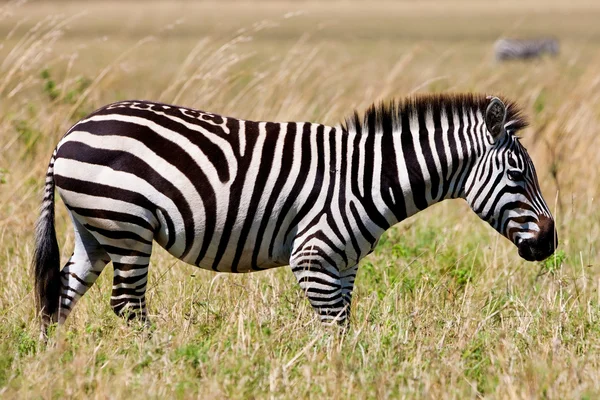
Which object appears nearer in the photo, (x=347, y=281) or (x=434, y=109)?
(x=434, y=109)

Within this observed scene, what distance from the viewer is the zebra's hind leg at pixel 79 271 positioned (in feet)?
17.5

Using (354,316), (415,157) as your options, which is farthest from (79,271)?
(415,157)

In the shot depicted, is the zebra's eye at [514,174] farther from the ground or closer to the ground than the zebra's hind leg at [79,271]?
farther from the ground

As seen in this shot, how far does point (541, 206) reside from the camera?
17.4 feet

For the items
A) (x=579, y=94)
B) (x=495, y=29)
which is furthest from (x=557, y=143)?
(x=495, y=29)

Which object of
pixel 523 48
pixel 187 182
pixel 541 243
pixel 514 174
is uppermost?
pixel 523 48

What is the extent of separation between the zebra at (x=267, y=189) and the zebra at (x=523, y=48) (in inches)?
1344

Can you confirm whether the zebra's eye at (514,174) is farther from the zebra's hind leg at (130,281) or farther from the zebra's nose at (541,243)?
the zebra's hind leg at (130,281)

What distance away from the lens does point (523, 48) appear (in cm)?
3975

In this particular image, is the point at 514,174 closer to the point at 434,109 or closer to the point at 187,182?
the point at 434,109

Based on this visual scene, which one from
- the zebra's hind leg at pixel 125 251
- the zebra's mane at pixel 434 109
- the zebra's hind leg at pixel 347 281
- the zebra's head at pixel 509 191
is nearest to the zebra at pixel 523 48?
the zebra's mane at pixel 434 109

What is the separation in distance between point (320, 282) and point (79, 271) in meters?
1.55

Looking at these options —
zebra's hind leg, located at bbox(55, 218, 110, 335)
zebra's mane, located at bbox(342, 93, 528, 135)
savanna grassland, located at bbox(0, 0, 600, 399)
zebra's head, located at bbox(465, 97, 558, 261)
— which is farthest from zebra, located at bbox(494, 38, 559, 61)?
zebra's hind leg, located at bbox(55, 218, 110, 335)

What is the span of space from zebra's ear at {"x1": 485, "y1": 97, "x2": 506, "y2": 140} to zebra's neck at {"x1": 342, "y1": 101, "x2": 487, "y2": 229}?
0.08 m
